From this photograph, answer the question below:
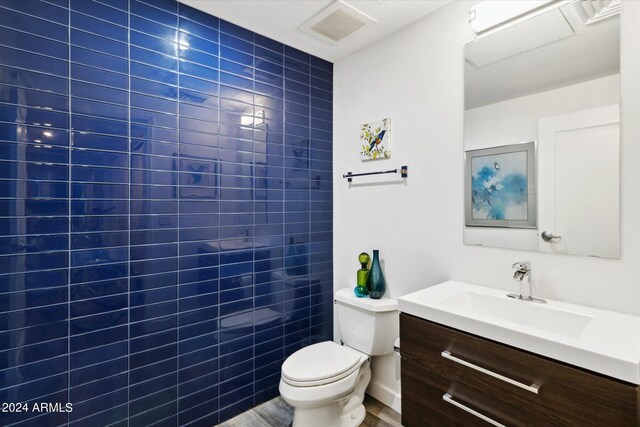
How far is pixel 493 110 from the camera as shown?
1541 mm

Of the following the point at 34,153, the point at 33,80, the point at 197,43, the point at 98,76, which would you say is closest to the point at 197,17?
the point at 197,43

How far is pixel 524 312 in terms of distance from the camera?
1287 millimetres

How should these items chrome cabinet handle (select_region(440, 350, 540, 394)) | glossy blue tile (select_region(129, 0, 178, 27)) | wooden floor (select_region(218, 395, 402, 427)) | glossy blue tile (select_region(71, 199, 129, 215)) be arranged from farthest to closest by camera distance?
1. wooden floor (select_region(218, 395, 402, 427))
2. glossy blue tile (select_region(129, 0, 178, 27))
3. glossy blue tile (select_region(71, 199, 129, 215))
4. chrome cabinet handle (select_region(440, 350, 540, 394))

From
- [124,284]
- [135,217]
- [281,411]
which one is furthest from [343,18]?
[281,411]

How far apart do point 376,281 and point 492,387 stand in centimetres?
96

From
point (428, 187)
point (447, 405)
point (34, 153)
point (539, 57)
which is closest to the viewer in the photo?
point (447, 405)

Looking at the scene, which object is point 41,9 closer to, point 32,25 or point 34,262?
point 32,25

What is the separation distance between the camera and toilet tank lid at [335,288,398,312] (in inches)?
71.6

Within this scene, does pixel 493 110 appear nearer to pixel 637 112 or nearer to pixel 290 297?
pixel 637 112

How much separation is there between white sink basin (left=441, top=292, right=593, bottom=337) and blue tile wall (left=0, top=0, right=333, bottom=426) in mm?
1146

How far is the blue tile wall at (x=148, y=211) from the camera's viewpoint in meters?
1.29

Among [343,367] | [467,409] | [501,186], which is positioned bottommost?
[343,367]

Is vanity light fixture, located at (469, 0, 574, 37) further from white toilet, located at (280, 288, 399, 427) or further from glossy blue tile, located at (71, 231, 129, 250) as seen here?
glossy blue tile, located at (71, 231, 129, 250)

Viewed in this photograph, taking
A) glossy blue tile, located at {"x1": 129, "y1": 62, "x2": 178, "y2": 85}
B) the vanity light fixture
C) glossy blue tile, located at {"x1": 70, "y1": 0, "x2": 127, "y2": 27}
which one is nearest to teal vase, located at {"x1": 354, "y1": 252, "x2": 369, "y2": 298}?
the vanity light fixture
